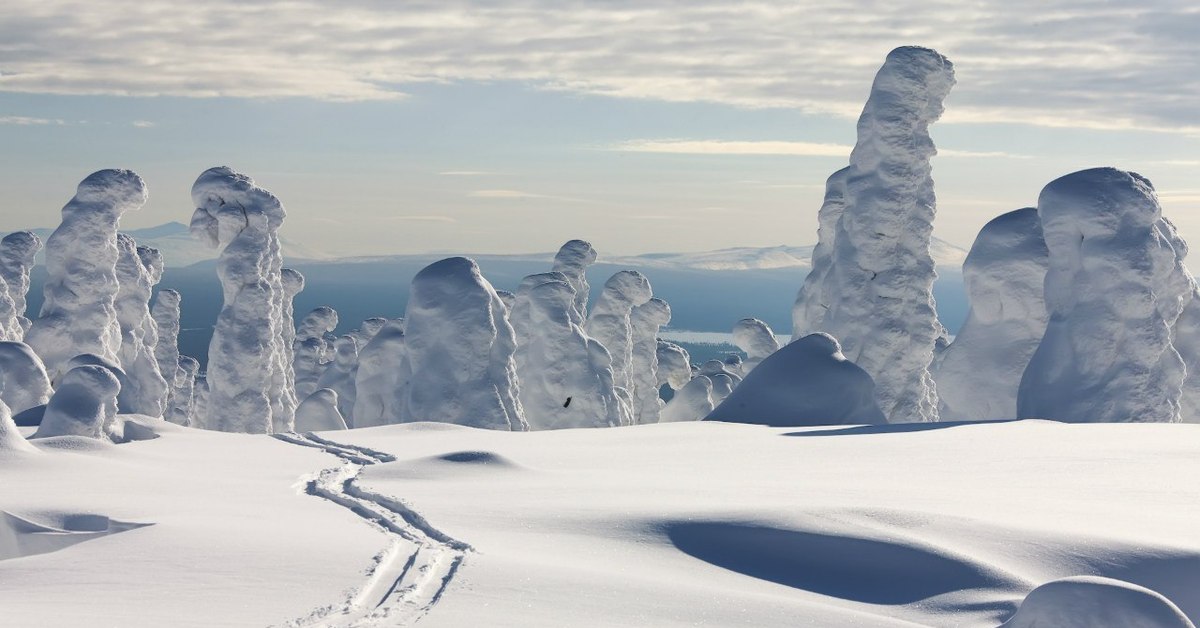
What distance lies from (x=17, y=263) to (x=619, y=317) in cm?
2469

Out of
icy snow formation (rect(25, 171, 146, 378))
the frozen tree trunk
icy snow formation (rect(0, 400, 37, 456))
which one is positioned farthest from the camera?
the frozen tree trunk

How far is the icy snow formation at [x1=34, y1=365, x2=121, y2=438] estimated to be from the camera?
62.4 feet

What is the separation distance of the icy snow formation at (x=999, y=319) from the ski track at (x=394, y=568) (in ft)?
49.6

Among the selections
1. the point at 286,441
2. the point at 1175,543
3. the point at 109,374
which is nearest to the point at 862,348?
the point at 286,441

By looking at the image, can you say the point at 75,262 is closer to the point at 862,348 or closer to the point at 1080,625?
the point at 862,348

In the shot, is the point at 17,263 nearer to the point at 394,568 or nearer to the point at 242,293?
the point at 242,293

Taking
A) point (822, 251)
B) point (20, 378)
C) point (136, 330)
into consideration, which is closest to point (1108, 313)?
point (822, 251)

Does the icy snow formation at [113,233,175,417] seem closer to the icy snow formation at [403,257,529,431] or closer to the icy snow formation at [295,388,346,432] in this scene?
the icy snow formation at [295,388,346,432]

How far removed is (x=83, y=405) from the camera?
19156 millimetres

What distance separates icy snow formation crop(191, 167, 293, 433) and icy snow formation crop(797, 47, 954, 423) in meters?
17.2

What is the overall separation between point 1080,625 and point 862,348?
2410 centimetres

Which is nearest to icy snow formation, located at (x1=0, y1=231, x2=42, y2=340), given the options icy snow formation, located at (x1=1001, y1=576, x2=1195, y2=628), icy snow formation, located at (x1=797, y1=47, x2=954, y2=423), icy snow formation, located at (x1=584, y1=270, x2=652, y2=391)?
icy snow formation, located at (x1=584, y1=270, x2=652, y2=391)

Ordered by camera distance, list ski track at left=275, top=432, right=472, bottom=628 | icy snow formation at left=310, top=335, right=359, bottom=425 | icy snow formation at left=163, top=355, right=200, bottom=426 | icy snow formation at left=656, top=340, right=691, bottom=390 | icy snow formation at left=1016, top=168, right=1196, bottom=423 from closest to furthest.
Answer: ski track at left=275, top=432, right=472, bottom=628
icy snow formation at left=1016, top=168, right=1196, bottom=423
icy snow formation at left=310, top=335, right=359, bottom=425
icy snow formation at left=163, top=355, right=200, bottom=426
icy snow formation at left=656, top=340, right=691, bottom=390

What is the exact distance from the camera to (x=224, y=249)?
37.0m
